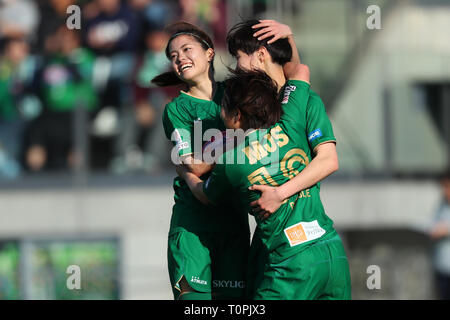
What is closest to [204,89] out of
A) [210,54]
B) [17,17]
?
[210,54]

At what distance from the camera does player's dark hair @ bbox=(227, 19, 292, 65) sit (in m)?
3.75

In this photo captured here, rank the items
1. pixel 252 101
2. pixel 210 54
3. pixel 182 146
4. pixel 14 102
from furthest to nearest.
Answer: pixel 14 102 < pixel 210 54 < pixel 182 146 < pixel 252 101

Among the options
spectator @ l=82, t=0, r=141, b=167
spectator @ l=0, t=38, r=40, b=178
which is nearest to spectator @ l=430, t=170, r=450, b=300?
spectator @ l=82, t=0, r=141, b=167

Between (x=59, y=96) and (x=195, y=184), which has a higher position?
(x=59, y=96)

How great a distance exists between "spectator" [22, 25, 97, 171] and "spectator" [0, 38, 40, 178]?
0.36 ft

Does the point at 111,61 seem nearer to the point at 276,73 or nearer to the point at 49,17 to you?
the point at 49,17

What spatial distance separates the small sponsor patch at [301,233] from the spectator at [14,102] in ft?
18.2

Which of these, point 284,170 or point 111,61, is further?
point 111,61

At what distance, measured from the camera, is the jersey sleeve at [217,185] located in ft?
11.7

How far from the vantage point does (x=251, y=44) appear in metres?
3.74

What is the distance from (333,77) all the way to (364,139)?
0.81 metres

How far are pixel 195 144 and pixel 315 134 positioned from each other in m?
0.67

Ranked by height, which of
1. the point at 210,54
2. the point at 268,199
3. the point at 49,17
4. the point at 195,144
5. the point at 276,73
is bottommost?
the point at 268,199
